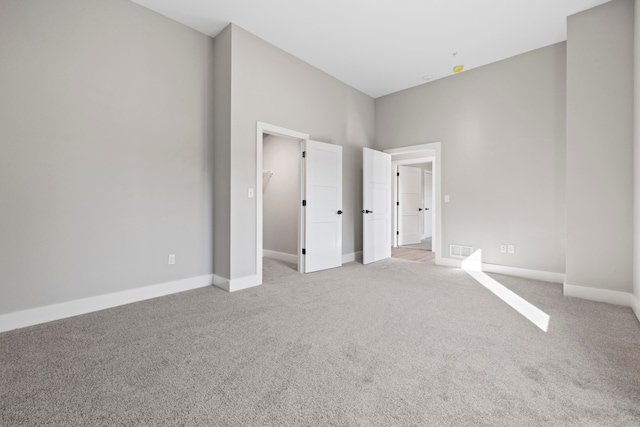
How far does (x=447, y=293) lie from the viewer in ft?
10.5

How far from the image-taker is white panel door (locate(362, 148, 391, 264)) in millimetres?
4844

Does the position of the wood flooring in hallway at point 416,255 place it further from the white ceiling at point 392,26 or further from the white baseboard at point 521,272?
the white ceiling at point 392,26

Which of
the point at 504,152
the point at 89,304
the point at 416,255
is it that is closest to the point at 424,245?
the point at 416,255

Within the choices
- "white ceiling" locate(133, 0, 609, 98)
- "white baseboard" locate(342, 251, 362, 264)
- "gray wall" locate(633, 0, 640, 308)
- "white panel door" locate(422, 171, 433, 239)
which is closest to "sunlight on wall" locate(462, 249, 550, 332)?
"gray wall" locate(633, 0, 640, 308)

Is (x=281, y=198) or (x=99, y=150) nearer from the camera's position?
(x=99, y=150)

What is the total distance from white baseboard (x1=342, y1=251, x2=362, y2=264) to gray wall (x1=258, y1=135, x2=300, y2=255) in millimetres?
888

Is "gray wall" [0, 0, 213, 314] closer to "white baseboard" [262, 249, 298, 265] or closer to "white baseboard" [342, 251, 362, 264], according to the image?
"white baseboard" [262, 249, 298, 265]

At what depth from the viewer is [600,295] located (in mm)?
2934

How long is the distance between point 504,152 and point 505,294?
214cm

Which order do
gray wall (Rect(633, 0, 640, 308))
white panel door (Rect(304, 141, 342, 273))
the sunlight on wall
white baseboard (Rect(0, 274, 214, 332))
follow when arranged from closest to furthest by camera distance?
white baseboard (Rect(0, 274, 214, 332)) → the sunlight on wall → gray wall (Rect(633, 0, 640, 308)) → white panel door (Rect(304, 141, 342, 273))

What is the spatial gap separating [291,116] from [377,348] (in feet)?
10.7

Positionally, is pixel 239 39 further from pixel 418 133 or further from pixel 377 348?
pixel 377 348

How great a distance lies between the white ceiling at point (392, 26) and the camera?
3000mm

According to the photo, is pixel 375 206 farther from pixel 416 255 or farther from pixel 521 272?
pixel 521 272
